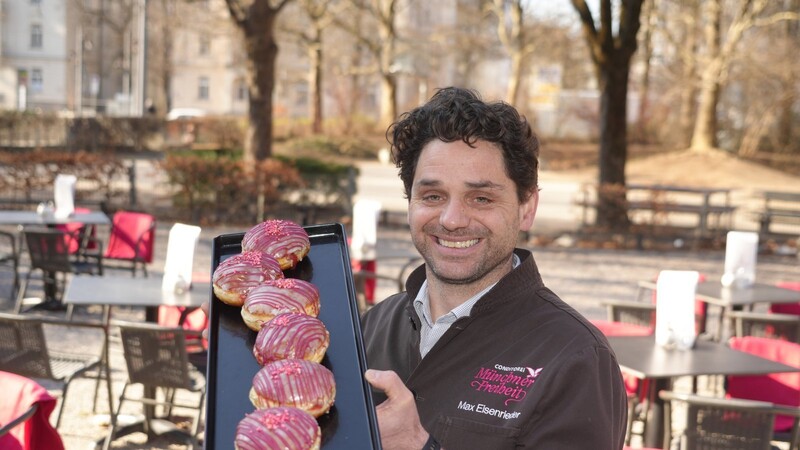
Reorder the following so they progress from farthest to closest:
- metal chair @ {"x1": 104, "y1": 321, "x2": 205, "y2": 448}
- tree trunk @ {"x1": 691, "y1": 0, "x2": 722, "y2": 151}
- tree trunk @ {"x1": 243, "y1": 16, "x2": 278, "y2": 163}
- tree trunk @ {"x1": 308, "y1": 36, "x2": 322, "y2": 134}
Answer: tree trunk @ {"x1": 308, "y1": 36, "x2": 322, "y2": 134} → tree trunk @ {"x1": 691, "y1": 0, "x2": 722, "y2": 151} → tree trunk @ {"x1": 243, "y1": 16, "x2": 278, "y2": 163} → metal chair @ {"x1": 104, "y1": 321, "x2": 205, "y2": 448}

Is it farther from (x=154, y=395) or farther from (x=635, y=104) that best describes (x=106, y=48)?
(x=154, y=395)

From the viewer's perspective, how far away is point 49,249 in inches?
390

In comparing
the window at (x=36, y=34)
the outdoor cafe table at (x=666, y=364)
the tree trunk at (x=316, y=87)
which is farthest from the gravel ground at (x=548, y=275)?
the window at (x=36, y=34)

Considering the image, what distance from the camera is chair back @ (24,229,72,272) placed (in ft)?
32.2

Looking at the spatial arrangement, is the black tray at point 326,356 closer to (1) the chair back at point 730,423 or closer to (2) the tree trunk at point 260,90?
(1) the chair back at point 730,423

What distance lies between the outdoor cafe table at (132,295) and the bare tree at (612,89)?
462 inches

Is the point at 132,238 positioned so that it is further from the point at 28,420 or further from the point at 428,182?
the point at 428,182

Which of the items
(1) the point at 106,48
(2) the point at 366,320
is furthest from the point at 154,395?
(1) the point at 106,48

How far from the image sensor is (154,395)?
268 inches

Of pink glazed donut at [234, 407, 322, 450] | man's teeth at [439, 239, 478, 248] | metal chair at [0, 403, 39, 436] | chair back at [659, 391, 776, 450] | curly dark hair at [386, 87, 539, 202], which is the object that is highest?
curly dark hair at [386, 87, 539, 202]

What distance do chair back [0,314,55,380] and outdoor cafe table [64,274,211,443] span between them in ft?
1.45

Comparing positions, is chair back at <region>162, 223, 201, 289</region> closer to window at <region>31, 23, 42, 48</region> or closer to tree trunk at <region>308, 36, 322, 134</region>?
tree trunk at <region>308, 36, 322, 134</region>

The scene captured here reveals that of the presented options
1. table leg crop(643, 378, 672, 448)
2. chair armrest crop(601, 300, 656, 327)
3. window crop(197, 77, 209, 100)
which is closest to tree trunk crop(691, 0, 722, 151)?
chair armrest crop(601, 300, 656, 327)

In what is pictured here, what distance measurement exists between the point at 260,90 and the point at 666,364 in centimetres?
1439
